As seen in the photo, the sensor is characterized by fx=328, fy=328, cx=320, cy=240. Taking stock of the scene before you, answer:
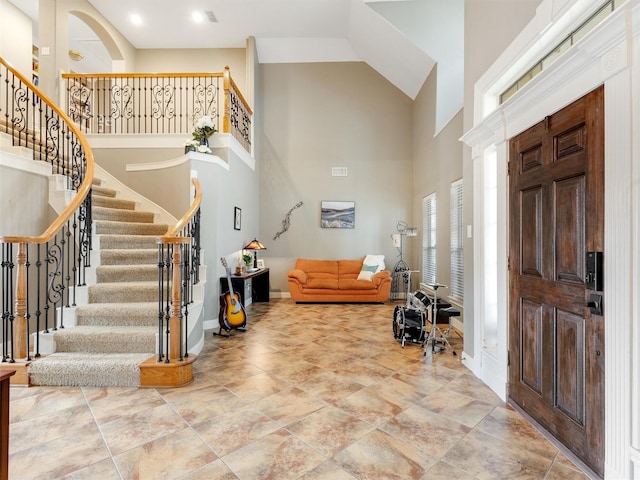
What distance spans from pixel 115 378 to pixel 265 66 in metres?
7.02

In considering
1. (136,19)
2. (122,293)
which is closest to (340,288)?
(122,293)

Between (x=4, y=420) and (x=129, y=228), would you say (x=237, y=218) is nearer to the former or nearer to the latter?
(x=129, y=228)

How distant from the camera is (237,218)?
226 inches

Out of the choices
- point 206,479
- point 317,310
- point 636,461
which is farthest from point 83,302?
point 636,461

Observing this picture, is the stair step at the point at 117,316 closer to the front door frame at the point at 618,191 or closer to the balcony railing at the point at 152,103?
the balcony railing at the point at 152,103

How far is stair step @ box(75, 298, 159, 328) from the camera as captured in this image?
11.1ft

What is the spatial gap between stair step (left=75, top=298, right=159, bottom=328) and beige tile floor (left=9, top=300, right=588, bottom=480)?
0.75m

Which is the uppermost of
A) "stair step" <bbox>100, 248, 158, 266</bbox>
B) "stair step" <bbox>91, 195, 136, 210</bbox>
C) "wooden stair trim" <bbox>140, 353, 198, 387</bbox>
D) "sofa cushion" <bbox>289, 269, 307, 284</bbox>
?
"stair step" <bbox>91, 195, 136, 210</bbox>

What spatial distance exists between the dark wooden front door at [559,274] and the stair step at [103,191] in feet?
17.2

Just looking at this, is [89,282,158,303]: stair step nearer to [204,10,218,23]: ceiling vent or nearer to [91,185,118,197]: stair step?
[91,185,118,197]: stair step

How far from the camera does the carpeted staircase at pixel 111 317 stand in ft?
9.18

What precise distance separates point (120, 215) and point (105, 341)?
88.5 inches

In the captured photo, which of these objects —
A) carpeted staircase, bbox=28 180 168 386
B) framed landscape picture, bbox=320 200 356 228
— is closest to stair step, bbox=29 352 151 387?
carpeted staircase, bbox=28 180 168 386

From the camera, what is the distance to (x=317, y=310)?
607 cm
